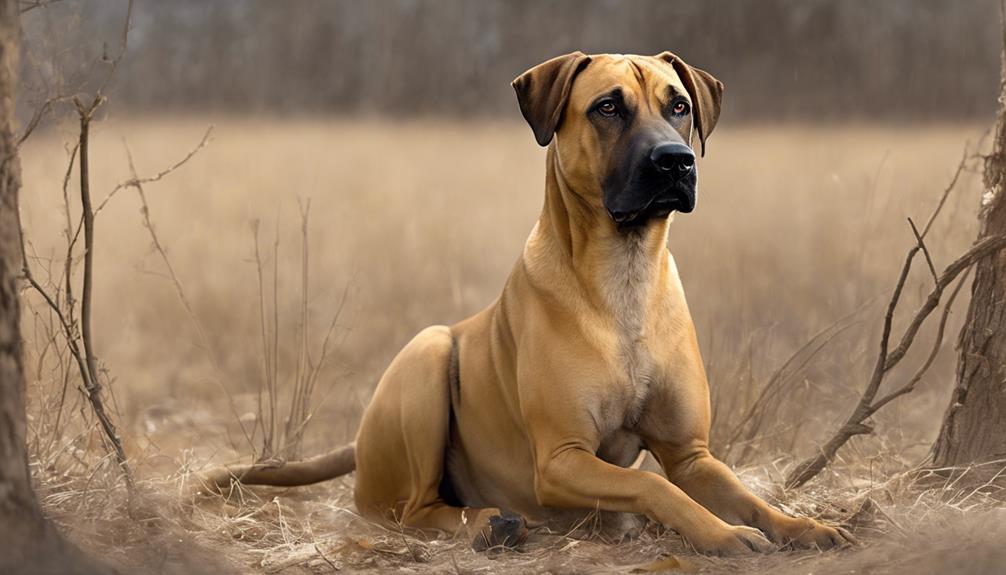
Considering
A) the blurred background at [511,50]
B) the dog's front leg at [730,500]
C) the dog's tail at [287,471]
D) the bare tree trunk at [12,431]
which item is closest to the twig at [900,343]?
the dog's front leg at [730,500]

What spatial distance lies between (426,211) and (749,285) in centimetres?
475

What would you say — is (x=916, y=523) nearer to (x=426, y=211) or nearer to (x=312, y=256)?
(x=312, y=256)

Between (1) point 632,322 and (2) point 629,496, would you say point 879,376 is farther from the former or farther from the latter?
(2) point 629,496

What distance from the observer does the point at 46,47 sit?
500 cm

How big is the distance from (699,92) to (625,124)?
0.51 meters

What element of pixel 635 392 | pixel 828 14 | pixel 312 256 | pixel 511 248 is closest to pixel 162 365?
pixel 312 256

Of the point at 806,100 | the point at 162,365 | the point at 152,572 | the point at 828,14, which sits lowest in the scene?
the point at 162,365

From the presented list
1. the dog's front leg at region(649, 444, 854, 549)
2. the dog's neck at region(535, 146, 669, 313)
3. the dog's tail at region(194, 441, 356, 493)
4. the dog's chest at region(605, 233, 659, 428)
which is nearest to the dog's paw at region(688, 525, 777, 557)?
the dog's front leg at region(649, 444, 854, 549)

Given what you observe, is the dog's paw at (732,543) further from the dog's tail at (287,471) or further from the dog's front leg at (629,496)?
the dog's tail at (287,471)

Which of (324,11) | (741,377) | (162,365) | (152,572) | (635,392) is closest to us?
(152,572)

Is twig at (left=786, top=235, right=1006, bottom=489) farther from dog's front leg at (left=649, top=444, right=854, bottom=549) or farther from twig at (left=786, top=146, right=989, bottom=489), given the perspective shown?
Answer: dog's front leg at (left=649, top=444, right=854, bottom=549)

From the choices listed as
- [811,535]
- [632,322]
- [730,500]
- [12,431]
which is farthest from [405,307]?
[12,431]

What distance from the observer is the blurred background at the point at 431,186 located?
627cm

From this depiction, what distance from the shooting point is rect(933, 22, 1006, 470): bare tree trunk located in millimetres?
4590
